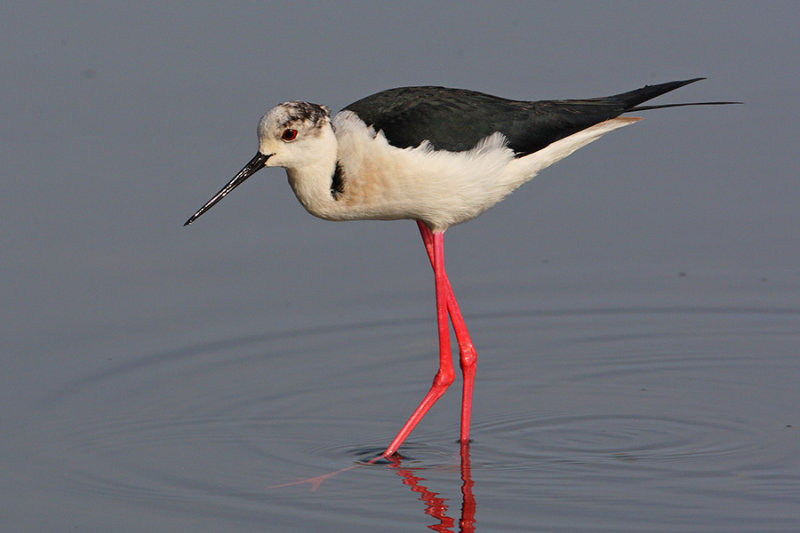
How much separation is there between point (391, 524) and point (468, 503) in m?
0.37

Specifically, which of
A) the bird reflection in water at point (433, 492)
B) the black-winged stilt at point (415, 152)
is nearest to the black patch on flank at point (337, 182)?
the black-winged stilt at point (415, 152)

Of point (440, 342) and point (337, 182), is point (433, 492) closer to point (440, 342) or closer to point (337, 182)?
point (440, 342)

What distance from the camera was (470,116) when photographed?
21.5ft

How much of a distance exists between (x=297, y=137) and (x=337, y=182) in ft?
0.87

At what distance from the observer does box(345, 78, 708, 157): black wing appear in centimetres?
636

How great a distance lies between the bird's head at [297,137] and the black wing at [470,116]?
0.19 m

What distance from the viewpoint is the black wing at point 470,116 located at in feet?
20.9

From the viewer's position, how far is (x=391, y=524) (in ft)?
18.9

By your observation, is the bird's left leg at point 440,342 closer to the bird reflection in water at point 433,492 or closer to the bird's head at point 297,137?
the bird reflection in water at point 433,492

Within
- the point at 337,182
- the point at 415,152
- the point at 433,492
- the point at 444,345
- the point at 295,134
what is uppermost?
the point at 295,134

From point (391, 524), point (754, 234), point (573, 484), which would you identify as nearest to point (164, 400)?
point (391, 524)

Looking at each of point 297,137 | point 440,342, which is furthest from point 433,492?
point 297,137

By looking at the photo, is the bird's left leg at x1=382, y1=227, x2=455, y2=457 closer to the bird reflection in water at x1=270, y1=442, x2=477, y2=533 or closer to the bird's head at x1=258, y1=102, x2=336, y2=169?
the bird reflection in water at x1=270, y1=442, x2=477, y2=533

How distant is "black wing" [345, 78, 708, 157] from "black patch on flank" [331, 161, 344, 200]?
25 centimetres
